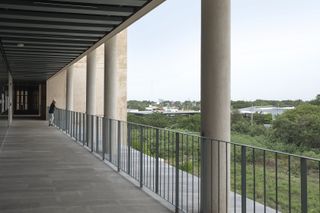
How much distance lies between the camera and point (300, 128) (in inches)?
1264

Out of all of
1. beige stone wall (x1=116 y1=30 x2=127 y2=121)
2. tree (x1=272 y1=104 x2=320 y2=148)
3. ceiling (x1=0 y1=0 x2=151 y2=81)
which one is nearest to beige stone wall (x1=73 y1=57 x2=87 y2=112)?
beige stone wall (x1=116 y1=30 x2=127 y2=121)

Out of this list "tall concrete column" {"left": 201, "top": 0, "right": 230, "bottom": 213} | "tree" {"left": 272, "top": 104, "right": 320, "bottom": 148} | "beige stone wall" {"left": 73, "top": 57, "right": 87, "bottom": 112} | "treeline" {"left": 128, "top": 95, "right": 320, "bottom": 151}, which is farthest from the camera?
"beige stone wall" {"left": 73, "top": 57, "right": 87, "bottom": 112}

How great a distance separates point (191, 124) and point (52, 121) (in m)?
13.3

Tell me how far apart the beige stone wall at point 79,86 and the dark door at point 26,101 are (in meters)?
14.2

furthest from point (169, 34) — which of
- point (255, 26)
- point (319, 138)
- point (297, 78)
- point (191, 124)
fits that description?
point (319, 138)

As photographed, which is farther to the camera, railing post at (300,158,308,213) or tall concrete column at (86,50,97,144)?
tall concrete column at (86,50,97,144)

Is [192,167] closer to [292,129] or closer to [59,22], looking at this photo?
[59,22]

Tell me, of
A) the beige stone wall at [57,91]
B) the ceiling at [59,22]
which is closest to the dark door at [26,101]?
the beige stone wall at [57,91]

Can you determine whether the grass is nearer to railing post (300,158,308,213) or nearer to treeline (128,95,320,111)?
railing post (300,158,308,213)

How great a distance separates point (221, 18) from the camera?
5488 millimetres

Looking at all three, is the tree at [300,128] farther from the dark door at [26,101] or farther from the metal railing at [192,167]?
the dark door at [26,101]

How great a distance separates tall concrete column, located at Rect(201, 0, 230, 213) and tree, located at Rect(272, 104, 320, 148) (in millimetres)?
25390

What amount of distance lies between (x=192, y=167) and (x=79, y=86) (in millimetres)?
28378

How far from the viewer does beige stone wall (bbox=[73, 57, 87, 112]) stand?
110ft
